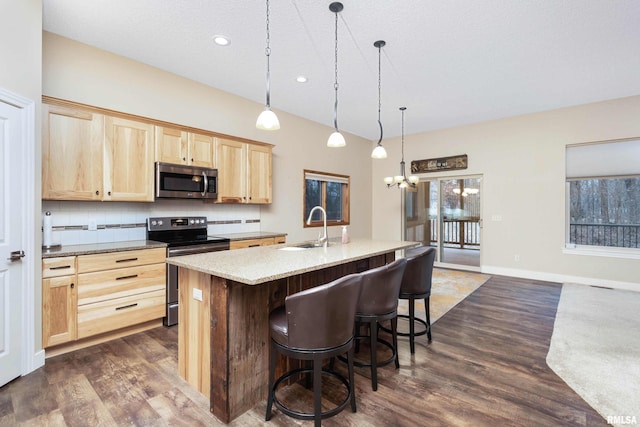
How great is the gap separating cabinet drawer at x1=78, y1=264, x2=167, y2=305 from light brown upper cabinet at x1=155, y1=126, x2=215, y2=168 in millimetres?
1269

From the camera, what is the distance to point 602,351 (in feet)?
8.98

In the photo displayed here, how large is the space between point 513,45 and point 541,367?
3.13 meters

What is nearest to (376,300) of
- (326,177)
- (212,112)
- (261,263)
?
(261,263)

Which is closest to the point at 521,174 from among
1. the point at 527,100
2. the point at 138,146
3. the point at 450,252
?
the point at 527,100

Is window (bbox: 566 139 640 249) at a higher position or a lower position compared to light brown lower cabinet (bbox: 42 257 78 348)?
higher

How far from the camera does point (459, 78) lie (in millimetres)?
3975

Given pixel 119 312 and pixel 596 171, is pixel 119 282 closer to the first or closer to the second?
pixel 119 312

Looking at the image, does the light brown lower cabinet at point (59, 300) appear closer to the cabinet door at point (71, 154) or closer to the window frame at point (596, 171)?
the cabinet door at point (71, 154)

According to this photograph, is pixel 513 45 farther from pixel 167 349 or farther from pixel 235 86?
pixel 167 349

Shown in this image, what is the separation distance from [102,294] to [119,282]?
162 mm

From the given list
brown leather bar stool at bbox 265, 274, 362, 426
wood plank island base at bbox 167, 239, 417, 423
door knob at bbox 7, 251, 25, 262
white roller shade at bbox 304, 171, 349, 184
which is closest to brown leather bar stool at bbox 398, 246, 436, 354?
wood plank island base at bbox 167, 239, 417, 423

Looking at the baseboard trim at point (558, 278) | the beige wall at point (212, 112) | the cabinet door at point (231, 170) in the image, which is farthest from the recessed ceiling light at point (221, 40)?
Result: the baseboard trim at point (558, 278)

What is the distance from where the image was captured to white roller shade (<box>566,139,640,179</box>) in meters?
4.77

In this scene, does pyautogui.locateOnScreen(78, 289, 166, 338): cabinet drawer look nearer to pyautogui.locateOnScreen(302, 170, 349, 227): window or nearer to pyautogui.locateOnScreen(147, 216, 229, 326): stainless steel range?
pyautogui.locateOnScreen(147, 216, 229, 326): stainless steel range
